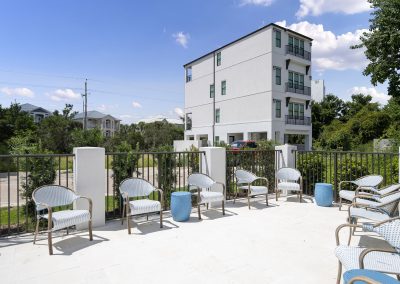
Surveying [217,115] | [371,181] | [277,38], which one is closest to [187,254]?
[371,181]

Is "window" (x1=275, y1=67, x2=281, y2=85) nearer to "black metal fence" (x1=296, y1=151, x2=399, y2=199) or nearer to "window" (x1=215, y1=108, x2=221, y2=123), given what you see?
"window" (x1=215, y1=108, x2=221, y2=123)

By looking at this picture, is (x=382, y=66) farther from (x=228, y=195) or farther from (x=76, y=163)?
(x=76, y=163)

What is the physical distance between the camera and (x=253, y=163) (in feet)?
26.1

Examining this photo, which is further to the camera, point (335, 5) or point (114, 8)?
point (114, 8)

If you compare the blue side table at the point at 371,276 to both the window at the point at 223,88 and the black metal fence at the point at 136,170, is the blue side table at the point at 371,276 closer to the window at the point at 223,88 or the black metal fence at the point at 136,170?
the black metal fence at the point at 136,170

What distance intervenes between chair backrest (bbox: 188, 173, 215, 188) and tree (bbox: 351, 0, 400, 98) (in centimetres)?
1220

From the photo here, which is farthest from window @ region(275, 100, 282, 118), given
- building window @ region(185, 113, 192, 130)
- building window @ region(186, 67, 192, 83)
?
building window @ region(186, 67, 192, 83)

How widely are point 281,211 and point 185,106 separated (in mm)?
31164

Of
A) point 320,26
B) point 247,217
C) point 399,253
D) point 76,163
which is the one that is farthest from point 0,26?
point 320,26

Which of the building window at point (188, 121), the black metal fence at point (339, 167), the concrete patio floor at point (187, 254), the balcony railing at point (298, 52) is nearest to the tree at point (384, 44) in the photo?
the black metal fence at point (339, 167)

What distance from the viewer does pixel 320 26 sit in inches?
570

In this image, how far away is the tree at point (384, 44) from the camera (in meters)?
12.8

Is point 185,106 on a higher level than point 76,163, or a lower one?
higher

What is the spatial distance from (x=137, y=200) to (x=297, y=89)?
26.1 metres
